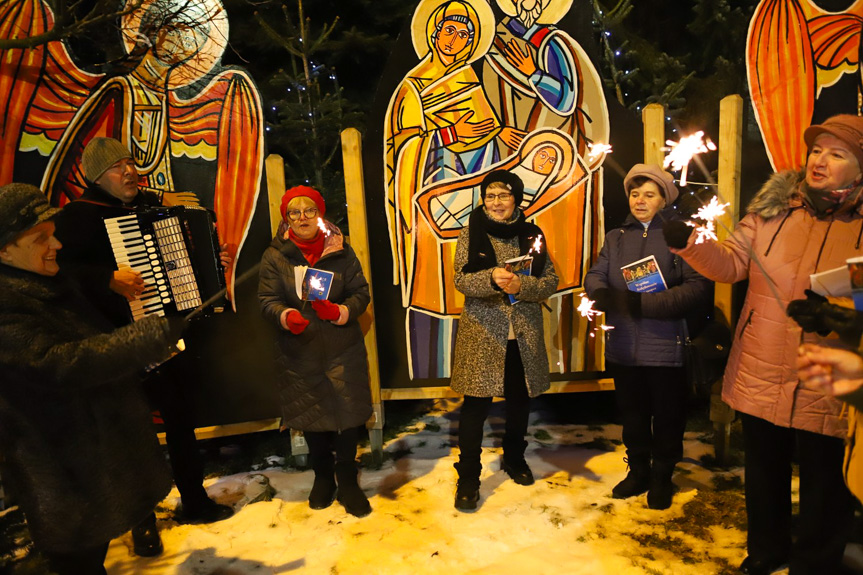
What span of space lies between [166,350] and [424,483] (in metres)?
2.42

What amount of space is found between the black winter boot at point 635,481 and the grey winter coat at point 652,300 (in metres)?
0.75

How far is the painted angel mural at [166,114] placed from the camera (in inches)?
153

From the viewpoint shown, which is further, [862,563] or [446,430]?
[446,430]

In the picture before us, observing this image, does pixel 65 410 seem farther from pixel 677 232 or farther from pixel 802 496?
pixel 802 496

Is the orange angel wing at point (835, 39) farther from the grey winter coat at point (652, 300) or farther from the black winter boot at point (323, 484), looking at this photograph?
the black winter boot at point (323, 484)

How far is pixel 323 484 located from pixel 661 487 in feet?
7.45

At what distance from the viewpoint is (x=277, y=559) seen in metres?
3.17

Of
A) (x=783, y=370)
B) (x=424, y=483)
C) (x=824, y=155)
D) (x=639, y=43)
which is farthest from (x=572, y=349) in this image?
(x=639, y=43)

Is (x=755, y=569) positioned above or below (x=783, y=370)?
below

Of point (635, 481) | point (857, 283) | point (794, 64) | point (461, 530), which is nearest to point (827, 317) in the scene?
point (857, 283)

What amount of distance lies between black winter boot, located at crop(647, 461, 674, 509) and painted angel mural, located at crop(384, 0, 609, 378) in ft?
3.67

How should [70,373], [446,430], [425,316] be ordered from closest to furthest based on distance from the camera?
[70,373] → [425,316] → [446,430]

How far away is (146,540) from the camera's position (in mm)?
3262

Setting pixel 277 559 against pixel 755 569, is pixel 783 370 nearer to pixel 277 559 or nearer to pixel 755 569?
pixel 755 569
